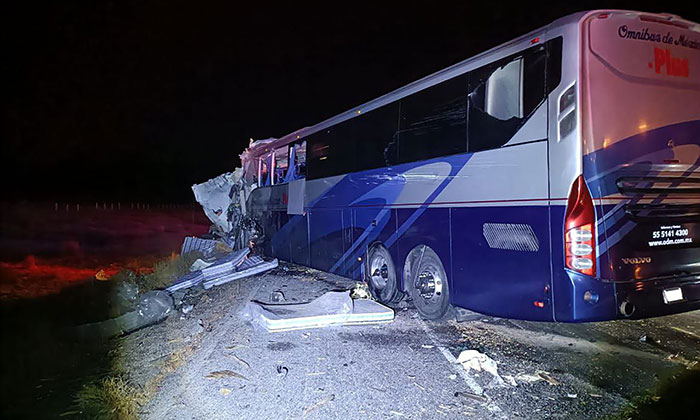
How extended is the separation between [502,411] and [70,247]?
69.3 ft

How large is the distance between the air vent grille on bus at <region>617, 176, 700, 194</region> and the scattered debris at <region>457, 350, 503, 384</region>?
7.72 feet

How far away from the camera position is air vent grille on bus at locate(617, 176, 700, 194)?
16.2 ft

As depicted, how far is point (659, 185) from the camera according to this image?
5.13 meters

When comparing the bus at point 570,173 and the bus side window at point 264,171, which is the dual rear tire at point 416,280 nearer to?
the bus at point 570,173

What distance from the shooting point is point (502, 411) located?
414cm

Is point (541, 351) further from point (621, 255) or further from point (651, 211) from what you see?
point (651, 211)

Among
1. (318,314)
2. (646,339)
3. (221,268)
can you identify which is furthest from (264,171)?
(646,339)

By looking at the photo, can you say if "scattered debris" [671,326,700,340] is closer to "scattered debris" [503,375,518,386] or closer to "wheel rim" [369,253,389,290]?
"scattered debris" [503,375,518,386]

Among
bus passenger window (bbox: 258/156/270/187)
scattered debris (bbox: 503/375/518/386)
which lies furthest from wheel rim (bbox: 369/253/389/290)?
bus passenger window (bbox: 258/156/270/187)

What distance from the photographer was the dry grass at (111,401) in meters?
4.29

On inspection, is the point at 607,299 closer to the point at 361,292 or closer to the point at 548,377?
the point at 548,377

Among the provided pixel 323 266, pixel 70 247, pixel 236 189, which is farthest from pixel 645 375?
pixel 70 247

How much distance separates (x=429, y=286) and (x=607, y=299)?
2723 millimetres

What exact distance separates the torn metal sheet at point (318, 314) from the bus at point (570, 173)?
97 centimetres
